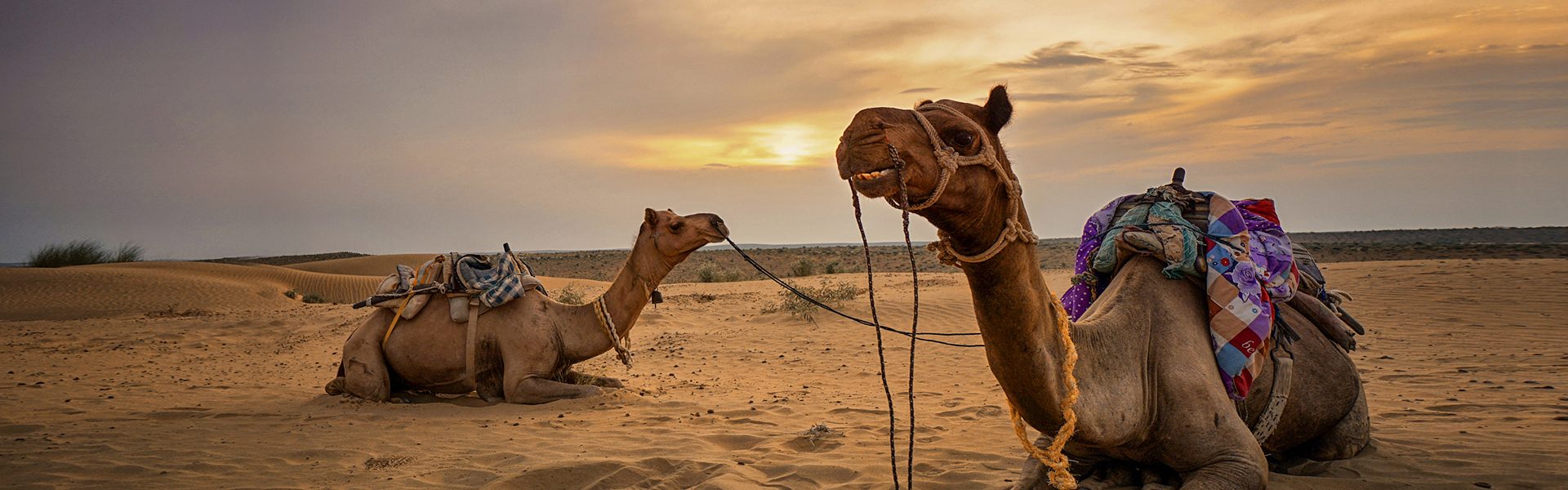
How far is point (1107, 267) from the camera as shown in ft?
15.3

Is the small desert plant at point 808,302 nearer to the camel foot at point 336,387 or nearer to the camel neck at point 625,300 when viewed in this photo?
the camel neck at point 625,300

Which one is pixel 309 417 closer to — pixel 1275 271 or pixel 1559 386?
pixel 1275 271

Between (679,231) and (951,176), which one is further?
(679,231)

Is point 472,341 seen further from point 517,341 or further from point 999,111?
point 999,111

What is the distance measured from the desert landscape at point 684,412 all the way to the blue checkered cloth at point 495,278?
991 millimetres

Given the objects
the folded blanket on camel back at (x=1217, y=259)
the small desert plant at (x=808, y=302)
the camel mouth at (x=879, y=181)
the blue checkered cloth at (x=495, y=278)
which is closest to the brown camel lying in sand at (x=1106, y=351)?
the camel mouth at (x=879, y=181)

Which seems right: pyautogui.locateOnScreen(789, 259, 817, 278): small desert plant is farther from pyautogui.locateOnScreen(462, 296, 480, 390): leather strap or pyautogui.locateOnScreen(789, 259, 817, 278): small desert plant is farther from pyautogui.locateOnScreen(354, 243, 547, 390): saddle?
pyautogui.locateOnScreen(462, 296, 480, 390): leather strap

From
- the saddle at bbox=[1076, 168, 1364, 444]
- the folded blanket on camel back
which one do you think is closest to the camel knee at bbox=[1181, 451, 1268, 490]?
the folded blanket on camel back

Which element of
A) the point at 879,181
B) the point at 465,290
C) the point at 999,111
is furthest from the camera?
the point at 465,290

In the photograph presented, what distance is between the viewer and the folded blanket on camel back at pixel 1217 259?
4000mm

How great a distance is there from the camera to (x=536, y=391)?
762 centimetres

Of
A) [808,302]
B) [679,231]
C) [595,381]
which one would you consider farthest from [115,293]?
[679,231]

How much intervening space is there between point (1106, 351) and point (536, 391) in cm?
545

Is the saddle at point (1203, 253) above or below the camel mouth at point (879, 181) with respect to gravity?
below
